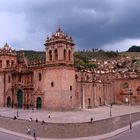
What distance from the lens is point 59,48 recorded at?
47.8m

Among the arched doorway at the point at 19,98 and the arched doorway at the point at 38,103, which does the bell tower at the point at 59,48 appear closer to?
the arched doorway at the point at 38,103

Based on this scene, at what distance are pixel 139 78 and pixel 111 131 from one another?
2892 cm

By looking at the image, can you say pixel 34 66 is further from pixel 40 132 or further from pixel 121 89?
pixel 121 89

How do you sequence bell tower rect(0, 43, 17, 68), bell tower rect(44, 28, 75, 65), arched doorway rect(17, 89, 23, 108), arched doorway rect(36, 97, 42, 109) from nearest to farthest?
bell tower rect(44, 28, 75, 65)
arched doorway rect(36, 97, 42, 109)
arched doorway rect(17, 89, 23, 108)
bell tower rect(0, 43, 17, 68)

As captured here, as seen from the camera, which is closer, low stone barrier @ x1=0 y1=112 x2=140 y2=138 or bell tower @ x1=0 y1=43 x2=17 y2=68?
low stone barrier @ x1=0 y1=112 x2=140 y2=138

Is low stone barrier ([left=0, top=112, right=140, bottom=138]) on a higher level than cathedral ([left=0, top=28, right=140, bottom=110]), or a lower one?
lower

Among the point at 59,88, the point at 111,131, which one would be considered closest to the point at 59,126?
the point at 111,131

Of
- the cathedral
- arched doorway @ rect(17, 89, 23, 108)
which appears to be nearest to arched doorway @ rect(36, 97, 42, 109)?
the cathedral

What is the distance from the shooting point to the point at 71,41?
49.5 metres

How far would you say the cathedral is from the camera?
47.8 meters

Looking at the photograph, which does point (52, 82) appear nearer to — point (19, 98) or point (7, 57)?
point (19, 98)

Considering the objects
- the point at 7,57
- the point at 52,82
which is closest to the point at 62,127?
the point at 52,82

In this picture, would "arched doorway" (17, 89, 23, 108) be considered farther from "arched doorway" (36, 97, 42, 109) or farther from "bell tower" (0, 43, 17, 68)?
"bell tower" (0, 43, 17, 68)

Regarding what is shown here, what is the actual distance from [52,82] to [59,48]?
5.15m
